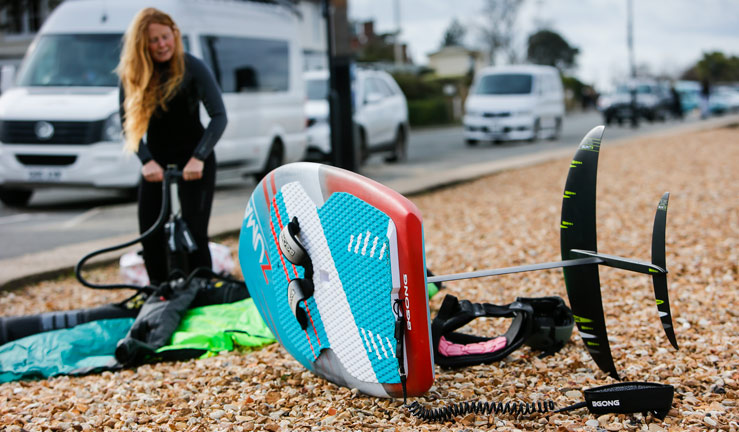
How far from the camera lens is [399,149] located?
16438mm

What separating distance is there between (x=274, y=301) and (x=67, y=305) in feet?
8.37

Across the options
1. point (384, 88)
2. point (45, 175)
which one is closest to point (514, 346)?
point (45, 175)

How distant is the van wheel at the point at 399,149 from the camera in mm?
16234

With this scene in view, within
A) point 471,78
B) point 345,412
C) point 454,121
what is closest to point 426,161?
point 345,412

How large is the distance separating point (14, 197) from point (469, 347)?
28.7 feet

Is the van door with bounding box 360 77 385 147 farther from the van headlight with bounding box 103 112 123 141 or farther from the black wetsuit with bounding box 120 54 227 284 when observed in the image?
the black wetsuit with bounding box 120 54 227 284

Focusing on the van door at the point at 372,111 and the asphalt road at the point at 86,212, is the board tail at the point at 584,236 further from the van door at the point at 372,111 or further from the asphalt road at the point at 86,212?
the van door at the point at 372,111

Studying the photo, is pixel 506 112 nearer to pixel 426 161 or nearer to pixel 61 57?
pixel 426 161

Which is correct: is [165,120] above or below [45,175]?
above

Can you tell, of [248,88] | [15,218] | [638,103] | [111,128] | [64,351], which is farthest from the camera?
[638,103]

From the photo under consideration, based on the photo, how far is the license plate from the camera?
398 inches

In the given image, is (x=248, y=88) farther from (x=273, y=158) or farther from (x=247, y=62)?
(x=273, y=158)

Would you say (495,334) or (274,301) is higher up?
(274,301)

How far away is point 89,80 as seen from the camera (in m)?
10.5
